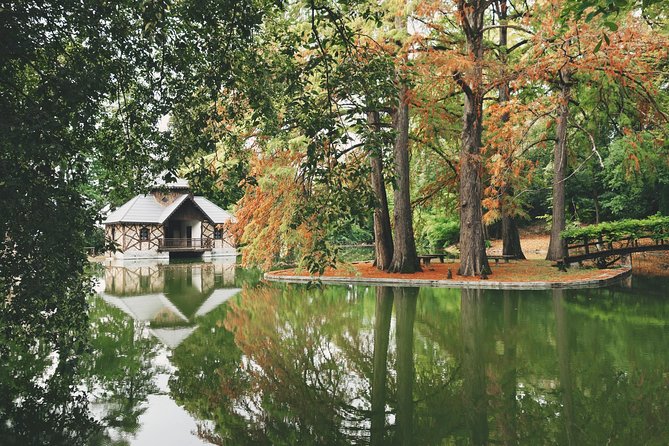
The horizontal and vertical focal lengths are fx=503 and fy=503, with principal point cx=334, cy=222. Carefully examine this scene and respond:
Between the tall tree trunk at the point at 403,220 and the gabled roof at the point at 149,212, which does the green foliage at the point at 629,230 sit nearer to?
the tall tree trunk at the point at 403,220

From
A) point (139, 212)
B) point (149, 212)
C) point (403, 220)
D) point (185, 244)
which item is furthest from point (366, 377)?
point (185, 244)

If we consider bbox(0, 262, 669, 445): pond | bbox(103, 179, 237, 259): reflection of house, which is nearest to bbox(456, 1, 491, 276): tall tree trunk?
bbox(0, 262, 669, 445): pond

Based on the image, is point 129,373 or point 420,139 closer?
point 129,373

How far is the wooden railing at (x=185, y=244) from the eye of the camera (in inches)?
1474

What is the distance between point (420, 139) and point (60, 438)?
1758 centimetres

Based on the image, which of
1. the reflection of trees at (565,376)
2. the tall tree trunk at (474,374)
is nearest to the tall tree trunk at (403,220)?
the tall tree trunk at (474,374)

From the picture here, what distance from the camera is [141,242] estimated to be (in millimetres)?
36375

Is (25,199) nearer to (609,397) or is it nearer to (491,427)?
(491,427)

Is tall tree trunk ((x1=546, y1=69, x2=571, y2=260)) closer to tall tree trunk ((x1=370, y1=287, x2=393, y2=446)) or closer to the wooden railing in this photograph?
tall tree trunk ((x1=370, y1=287, x2=393, y2=446))

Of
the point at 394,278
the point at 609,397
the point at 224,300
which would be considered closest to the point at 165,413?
the point at 609,397

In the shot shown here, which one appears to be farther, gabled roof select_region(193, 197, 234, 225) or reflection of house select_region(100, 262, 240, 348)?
gabled roof select_region(193, 197, 234, 225)

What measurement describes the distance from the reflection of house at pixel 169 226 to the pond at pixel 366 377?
25.8 meters

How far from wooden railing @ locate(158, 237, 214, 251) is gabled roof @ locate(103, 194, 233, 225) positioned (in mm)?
1673

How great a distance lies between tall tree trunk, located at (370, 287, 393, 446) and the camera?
477cm
